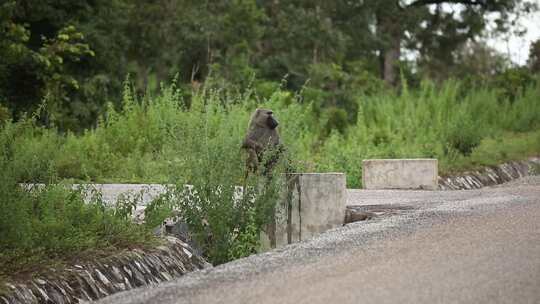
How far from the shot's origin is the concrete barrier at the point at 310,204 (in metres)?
9.46

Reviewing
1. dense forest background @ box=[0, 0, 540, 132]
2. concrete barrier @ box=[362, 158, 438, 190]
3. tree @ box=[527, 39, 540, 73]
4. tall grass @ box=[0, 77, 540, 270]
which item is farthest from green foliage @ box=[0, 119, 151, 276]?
tree @ box=[527, 39, 540, 73]

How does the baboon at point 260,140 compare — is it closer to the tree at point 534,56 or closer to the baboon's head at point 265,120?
the baboon's head at point 265,120

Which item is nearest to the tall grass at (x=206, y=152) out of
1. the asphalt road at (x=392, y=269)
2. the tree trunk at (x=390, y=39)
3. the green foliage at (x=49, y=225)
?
the green foliage at (x=49, y=225)

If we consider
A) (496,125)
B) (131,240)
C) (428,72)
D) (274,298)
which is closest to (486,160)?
(496,125)

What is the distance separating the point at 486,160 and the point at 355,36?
12806 mm

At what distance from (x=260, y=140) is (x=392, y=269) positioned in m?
3.80

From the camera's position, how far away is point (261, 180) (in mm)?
8922

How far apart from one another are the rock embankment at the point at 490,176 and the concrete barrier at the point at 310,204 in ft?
20.6

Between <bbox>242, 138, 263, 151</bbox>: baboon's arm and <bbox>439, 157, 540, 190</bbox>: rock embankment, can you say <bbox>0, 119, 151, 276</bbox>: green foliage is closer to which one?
<bbox>242, 138, 263, 151</bbox>: baboon's arm

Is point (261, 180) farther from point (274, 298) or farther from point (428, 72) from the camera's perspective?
point (428, 72)

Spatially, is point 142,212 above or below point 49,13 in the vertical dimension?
below

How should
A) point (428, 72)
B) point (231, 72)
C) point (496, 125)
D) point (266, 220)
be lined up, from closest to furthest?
point (266, 220) → point (496, 125) → point (231, 72) → point (428, 72)

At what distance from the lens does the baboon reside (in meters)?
9.51

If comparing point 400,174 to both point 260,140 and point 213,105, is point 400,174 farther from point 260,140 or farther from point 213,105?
point 260,140
